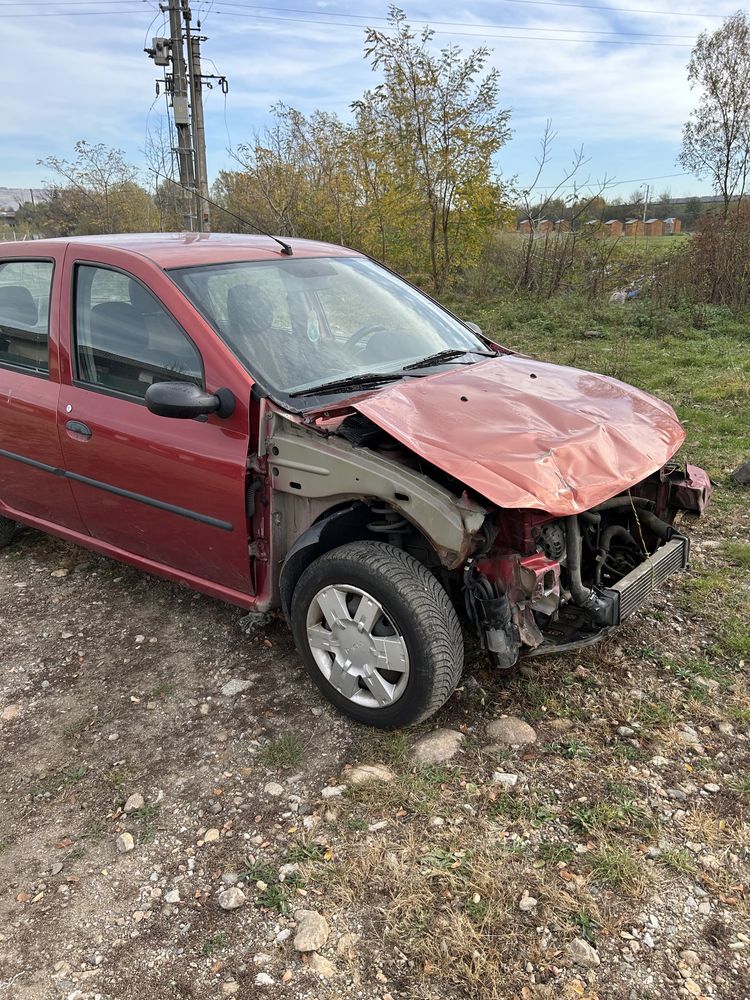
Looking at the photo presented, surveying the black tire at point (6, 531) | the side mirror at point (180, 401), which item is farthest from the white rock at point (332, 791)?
the black tire at point (6, 531)

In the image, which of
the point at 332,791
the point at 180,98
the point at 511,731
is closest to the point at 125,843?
the point at 332,791

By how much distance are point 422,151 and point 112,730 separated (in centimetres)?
1422

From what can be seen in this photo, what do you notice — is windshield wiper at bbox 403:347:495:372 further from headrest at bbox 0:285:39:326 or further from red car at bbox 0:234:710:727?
headrest at bbox 0:285:39:326

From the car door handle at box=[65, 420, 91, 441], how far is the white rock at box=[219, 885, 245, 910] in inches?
81.8

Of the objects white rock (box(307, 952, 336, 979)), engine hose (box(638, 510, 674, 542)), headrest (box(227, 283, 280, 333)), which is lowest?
white rock (box(307, 952, 336, 979))

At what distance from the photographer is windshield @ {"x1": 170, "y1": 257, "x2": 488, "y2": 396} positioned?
307 centimetres

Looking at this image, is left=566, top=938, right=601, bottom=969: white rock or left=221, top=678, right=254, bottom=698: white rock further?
left=221, top=678, right=254, bottom=698: white rock

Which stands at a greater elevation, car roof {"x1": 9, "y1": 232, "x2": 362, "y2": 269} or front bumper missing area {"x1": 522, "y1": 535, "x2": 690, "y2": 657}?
car roof {"x1": 9, "y1": 232, "x2": 362, "y2": 269}

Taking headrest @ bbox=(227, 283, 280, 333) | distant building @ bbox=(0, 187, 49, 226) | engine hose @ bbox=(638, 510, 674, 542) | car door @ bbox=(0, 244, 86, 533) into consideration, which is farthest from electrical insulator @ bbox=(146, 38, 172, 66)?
distant building @ bbox=(0, 187, 49, 226)

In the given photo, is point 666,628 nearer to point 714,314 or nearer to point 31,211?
point 714,314

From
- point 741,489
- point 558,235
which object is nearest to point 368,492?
point 741,489

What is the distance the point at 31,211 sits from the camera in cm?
3059

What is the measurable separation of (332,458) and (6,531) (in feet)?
9.42

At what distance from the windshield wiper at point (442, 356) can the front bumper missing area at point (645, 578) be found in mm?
1334
